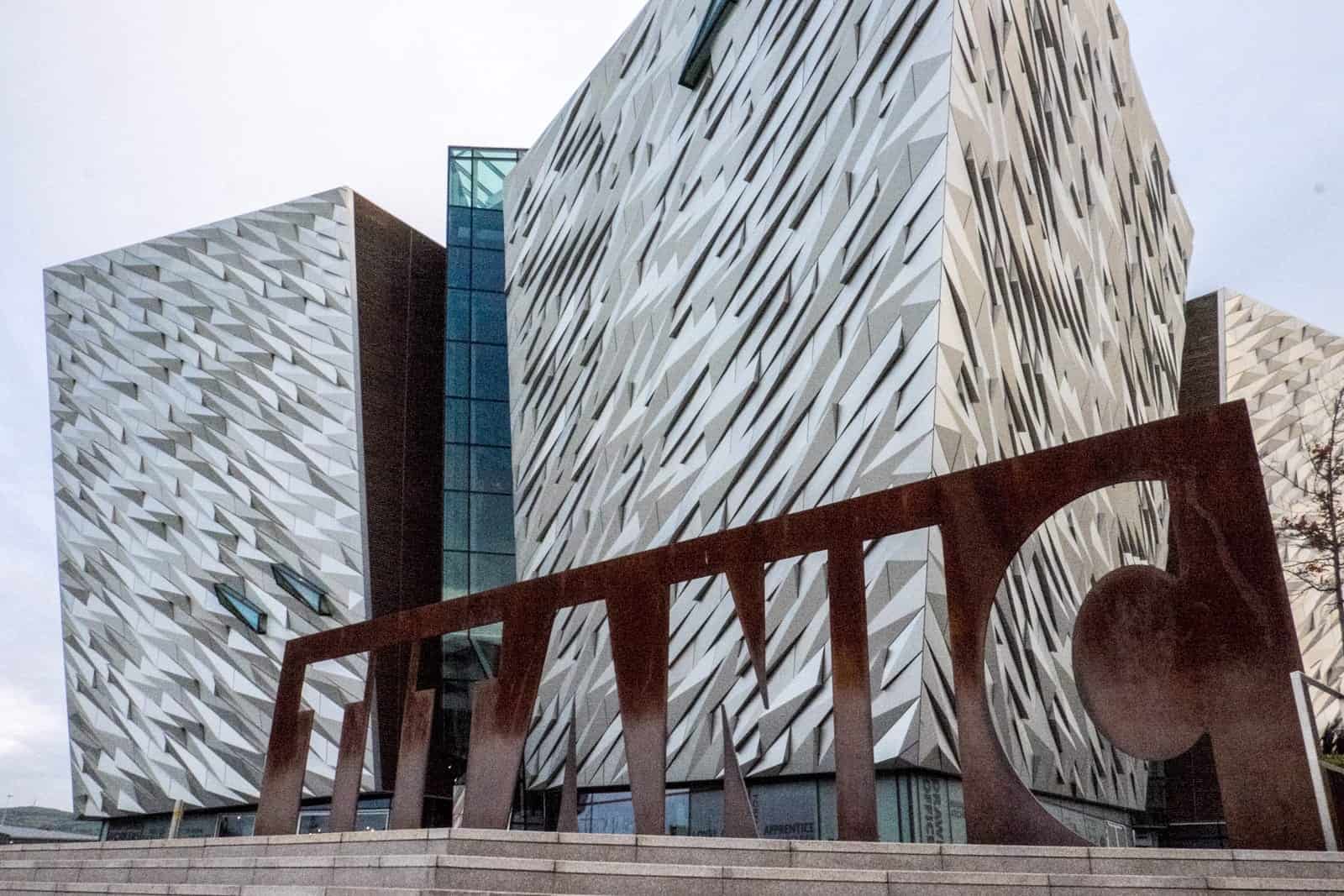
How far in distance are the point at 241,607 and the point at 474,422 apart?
25.7 feet

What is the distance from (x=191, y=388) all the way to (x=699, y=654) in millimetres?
18063

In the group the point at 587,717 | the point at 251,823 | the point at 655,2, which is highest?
the point at 655,2

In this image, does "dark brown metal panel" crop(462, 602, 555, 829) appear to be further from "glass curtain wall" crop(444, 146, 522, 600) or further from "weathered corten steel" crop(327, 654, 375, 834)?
"glass curtain wall" crop(444, 146, 522, 600)

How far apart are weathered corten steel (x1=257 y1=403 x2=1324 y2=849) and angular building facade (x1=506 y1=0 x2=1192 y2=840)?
18.2ft

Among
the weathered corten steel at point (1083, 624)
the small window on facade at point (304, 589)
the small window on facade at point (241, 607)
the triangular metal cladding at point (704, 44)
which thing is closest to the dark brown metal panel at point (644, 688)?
the weathered corten steel at point (1083, 624)

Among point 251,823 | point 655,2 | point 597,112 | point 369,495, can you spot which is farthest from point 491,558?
point 655,2

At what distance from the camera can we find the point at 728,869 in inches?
329

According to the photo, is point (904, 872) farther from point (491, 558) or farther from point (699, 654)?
point (491, 558)

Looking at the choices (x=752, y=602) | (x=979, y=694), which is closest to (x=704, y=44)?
(x=752, y=602)

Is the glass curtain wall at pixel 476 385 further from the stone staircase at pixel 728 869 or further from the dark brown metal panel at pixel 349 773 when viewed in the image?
the stone staircase at pixel 728 869

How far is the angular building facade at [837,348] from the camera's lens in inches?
690

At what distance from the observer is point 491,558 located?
30703 millimetres

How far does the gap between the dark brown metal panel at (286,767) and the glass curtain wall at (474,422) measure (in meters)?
11.9

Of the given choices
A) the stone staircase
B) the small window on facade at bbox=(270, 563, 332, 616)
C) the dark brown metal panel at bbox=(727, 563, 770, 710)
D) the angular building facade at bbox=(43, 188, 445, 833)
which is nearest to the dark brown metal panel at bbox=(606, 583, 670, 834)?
the dark brown metal panel at bbox=(727, 563, 770, 710)
